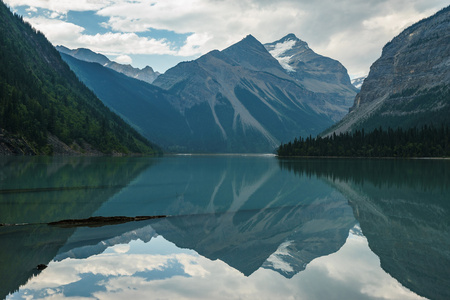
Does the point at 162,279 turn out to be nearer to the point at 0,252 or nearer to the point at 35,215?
the point at 0,252

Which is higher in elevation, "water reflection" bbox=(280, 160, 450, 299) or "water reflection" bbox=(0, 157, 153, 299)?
"water reflection" bbox=(280, 160, 450, 299)

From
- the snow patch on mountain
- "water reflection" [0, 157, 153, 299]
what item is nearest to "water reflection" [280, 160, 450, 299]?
the snow patch on mountain

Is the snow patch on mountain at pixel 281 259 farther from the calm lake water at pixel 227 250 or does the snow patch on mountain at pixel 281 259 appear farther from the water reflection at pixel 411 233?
the water reflection at pixel 411 233

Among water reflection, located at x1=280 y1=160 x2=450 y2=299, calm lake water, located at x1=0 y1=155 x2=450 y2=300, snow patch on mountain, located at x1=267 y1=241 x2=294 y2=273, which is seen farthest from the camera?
snow patch on mountain, located at x1=267 y1=241 x2=294 y2=273

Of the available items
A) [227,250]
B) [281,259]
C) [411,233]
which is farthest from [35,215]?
[411,233]

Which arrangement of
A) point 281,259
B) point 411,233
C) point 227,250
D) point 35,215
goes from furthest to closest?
point 35,215 → point 411,233 → point 227,250 → point 281,259

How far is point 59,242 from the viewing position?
829 inches

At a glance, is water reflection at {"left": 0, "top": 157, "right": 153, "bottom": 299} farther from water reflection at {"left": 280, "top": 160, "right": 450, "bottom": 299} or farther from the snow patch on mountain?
water reflection at {"left": 280, "top": 160, "right": 450, "bottom": 299}

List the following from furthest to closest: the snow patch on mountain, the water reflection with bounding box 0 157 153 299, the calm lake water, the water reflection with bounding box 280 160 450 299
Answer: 1. the snow patch on mountain
2. the water reflection with bounding box 0 157 153 299
3. the water reflection with bounding box 280 160 450 299
4. the calm lake water

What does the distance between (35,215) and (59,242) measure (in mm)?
8733

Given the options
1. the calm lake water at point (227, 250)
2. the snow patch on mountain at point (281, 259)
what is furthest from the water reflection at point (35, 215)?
the snow patch on mountain at point (281, 259)

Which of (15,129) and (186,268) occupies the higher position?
(15,129)

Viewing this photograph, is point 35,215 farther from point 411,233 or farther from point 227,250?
point 411,233

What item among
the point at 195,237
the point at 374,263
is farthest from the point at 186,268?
the point at 374,263
